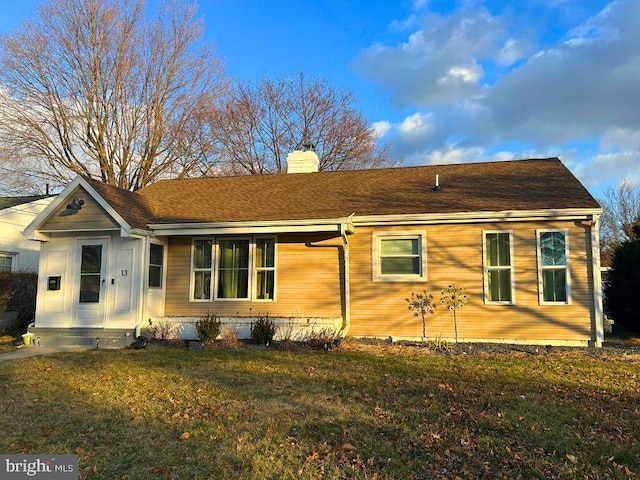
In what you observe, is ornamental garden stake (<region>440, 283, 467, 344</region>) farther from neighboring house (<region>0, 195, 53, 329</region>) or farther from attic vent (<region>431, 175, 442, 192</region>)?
neighboring house (<region>0, 195, 53, 329</region>)

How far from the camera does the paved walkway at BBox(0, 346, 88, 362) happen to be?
9.43m

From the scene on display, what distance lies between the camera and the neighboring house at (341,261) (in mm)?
10281

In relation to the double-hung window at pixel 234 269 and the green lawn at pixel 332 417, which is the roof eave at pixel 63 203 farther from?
the green lawn at pixel 332 417

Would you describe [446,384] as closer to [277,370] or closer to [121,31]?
[277,370]

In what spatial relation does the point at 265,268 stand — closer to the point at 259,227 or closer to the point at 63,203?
the point at 259,227

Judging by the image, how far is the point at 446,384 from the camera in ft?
21.4

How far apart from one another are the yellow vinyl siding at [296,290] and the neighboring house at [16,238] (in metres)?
12.0

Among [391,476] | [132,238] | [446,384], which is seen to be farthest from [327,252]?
[391,476]

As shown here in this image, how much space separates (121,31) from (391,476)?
885 inches

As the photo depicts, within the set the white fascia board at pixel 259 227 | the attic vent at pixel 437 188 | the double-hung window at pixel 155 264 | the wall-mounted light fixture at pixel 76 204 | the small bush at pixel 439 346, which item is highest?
the attic vent at pixel 437 188

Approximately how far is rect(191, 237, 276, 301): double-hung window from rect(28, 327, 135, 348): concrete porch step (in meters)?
1.90

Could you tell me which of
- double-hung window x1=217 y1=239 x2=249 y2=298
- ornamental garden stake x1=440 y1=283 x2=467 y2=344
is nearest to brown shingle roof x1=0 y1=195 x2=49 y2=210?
double-hung window x1=217 y1=239 x2=249 y2=298

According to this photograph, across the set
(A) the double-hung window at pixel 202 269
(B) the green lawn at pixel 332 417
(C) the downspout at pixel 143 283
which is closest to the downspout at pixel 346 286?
(B) the green lawn at pixel 332 417

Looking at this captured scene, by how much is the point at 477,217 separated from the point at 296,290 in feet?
14.9
